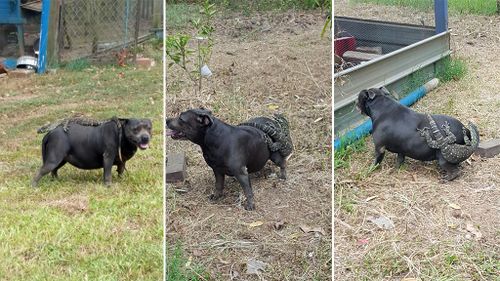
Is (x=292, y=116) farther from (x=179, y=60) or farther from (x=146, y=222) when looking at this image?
(x=146, y=222)

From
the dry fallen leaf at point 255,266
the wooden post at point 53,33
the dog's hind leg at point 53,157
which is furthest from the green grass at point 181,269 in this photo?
the wooden post at point 53,33

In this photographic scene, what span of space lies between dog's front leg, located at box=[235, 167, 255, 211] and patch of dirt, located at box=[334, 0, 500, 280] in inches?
29.1

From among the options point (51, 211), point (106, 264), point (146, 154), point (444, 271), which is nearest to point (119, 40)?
point (146, 154)

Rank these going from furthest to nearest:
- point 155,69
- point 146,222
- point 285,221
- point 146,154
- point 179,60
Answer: point 155,69
point 146,154
point 146,222
point 285,221
point 179,60

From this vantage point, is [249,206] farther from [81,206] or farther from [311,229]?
[81,206]

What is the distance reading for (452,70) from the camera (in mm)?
5395

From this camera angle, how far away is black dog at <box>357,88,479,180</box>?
3574mm

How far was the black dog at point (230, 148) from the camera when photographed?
85.4 inches

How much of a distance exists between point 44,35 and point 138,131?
12.4 ft

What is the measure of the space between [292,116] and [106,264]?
4.07ft

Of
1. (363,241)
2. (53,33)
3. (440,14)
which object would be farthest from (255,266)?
(53,33)

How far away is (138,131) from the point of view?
11.4 ft

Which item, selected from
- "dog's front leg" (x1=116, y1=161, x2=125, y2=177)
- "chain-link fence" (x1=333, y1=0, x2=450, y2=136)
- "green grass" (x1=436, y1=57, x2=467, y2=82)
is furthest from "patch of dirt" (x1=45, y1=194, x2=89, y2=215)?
"green grass" (x1=436, y1=57, x2=467, y2=82)

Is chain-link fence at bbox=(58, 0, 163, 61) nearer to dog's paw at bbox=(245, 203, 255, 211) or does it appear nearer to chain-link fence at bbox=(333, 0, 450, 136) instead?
chain-link fence at bbox=(333, 0, 450, 136)
